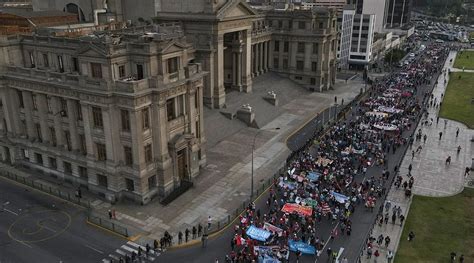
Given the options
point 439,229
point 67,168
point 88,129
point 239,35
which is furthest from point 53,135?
point 439,229

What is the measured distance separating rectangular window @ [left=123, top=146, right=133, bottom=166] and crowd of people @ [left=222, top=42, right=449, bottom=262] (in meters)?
15.4

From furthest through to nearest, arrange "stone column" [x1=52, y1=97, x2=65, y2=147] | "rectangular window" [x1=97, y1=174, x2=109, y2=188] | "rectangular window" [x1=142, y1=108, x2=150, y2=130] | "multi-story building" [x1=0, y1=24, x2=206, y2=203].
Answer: "stone column" [x1=52, y1=97, x2=65, y2=147] → "rectangular window" [x1=97, y1=174, x2=109, y2=188] → "rectangular window" [x1=142, y1=108, x2=150, y2=130] → "multi-story building" [x1=0, y1=24, x2=206, y2=203]

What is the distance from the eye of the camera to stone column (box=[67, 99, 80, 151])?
175ft

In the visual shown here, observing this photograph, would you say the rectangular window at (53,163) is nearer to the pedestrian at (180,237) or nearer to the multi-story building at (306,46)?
the pedestrian at (180,237)

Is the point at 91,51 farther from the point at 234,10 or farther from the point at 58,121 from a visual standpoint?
Result: the point at 234,10

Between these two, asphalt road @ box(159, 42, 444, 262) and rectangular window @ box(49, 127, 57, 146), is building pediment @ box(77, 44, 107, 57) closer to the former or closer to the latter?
rectangular window @ box(49, 127, 57, 146)

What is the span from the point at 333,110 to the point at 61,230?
6356cm

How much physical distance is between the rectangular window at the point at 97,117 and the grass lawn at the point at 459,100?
69.9 metres

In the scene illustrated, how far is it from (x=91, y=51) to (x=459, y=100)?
87300mm

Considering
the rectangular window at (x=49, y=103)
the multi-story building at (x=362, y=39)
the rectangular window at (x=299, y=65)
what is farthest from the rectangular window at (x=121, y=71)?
the multi-story building at (x=362, y=39)

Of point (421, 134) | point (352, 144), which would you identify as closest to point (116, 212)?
point (352, 144)

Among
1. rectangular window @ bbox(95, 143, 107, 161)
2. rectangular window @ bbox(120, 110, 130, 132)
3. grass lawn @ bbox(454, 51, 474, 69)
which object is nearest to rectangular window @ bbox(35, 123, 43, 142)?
rectangular window @ bbox(95, 143, 107, 161)

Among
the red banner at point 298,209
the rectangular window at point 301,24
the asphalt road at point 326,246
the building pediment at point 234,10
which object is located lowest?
the asphalt road at point 326,246

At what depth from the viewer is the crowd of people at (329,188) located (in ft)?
144
